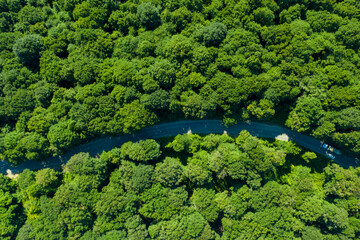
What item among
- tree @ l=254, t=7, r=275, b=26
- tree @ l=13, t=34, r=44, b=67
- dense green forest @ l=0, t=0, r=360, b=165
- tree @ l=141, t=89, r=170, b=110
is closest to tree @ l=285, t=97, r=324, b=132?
dense green forest @ l=0, t=0, r=360, b=165

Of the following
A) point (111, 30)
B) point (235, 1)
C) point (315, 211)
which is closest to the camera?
point (315, 211)

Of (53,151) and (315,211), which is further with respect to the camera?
(53,151)

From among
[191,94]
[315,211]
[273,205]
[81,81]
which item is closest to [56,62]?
[81,81]

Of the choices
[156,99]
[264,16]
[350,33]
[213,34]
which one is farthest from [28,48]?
[350,33]

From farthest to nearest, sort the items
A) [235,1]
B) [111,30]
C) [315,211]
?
[111,30], [235,1], [315,211]

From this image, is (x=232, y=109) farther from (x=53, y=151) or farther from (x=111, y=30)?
(x=53, y=151)

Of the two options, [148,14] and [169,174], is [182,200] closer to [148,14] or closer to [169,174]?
[169,174]

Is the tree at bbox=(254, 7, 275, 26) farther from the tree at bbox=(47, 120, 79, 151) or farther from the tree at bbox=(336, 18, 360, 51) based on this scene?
the tree at bbox=(47, 120, 79, 151)
